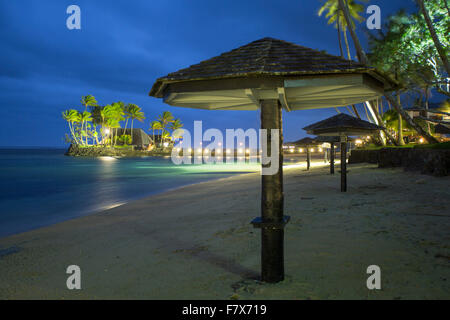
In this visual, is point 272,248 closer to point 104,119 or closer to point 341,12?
point 341,12

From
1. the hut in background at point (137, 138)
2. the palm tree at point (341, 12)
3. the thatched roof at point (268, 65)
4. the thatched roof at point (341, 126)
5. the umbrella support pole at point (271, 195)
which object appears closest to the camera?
the thatched roof at point (268, 65)

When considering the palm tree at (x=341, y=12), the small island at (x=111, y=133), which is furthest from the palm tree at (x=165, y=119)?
the palm tree at (x=341, y=12)

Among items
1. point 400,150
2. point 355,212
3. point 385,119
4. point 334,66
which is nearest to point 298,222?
point 355,212

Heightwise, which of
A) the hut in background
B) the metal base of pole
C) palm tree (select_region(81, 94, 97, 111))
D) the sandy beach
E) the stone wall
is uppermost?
palm tree (select_region(81, 94, 97, 111))

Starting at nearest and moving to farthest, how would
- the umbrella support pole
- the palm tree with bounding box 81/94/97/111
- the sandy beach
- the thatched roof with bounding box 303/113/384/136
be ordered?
the umbrella support pole
the sandy beach
the thatched roof with bounding box 303/113/384/136
the palm tree with bounding box 81/94/97/111

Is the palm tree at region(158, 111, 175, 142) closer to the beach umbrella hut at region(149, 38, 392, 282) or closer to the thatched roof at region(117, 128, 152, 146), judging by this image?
the thatched roof at region(117, 128, 152, 146)

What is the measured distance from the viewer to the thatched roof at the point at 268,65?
3.35m

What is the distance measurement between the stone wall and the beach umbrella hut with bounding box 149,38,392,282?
36.6ft

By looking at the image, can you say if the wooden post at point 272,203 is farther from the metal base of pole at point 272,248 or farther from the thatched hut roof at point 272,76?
the thatched hut roof at point 272,76

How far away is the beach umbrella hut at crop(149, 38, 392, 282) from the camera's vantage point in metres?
3.41

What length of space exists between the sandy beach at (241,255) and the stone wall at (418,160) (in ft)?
13.6

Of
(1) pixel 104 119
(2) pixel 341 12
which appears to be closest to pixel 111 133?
(1) pixel 104 119

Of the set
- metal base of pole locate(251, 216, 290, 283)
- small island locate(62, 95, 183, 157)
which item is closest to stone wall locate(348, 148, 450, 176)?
metal base of pole locate(251, 216, 290, 283)
